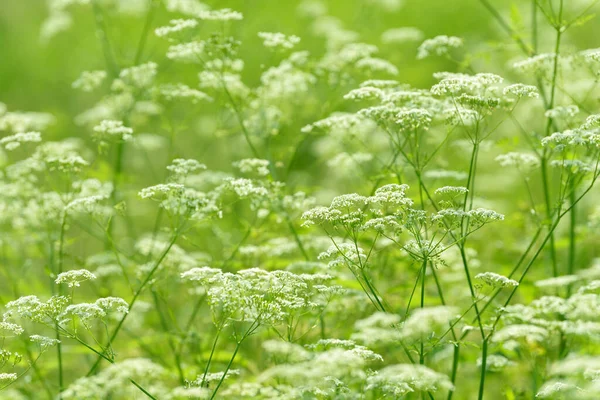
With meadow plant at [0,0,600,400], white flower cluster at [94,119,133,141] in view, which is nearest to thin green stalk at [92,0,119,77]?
meadow plant at [0,0,600,400]

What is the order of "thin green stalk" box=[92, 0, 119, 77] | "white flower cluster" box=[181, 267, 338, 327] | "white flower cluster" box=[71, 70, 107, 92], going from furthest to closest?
1. "thin green stalk" box=[92, 0, 119, 77]
2. "white flower cluster" box=[71, 70, 107, 92]
3. "white flower cluster" box=[181, 267, 338, 327]

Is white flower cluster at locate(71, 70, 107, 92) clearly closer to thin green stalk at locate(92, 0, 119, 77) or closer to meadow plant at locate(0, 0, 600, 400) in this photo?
meadow plant at locate(0, 0, 600, 400)

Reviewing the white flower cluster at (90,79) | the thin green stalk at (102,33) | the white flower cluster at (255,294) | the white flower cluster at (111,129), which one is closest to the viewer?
the white flower cluster at (255,294)

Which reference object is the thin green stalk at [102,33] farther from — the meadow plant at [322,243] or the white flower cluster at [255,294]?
the white flower cluster at [255,294]

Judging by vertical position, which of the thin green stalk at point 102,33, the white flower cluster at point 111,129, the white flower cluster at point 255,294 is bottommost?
the white flower cluster at point 255,294

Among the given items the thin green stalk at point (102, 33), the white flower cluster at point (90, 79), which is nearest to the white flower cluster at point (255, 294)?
the white flower cluster at point (90, 79)

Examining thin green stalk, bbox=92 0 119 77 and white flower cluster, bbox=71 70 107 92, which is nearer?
white flower cluster, bbox=71 70 107 92

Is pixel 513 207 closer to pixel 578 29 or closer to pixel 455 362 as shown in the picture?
pixel 578 29

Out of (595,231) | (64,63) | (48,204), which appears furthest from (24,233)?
(64,63)

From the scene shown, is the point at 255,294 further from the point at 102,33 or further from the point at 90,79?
the point at 102,33

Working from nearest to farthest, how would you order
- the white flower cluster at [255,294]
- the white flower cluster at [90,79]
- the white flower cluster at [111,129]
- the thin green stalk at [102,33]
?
1. the white flower cluster at [255,294]
2. the white flower cluster at [111,129]
3. the white flower cluster at [90,79]
4. the thin green stalk at [102,33]

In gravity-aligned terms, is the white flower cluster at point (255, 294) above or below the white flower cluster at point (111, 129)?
below
